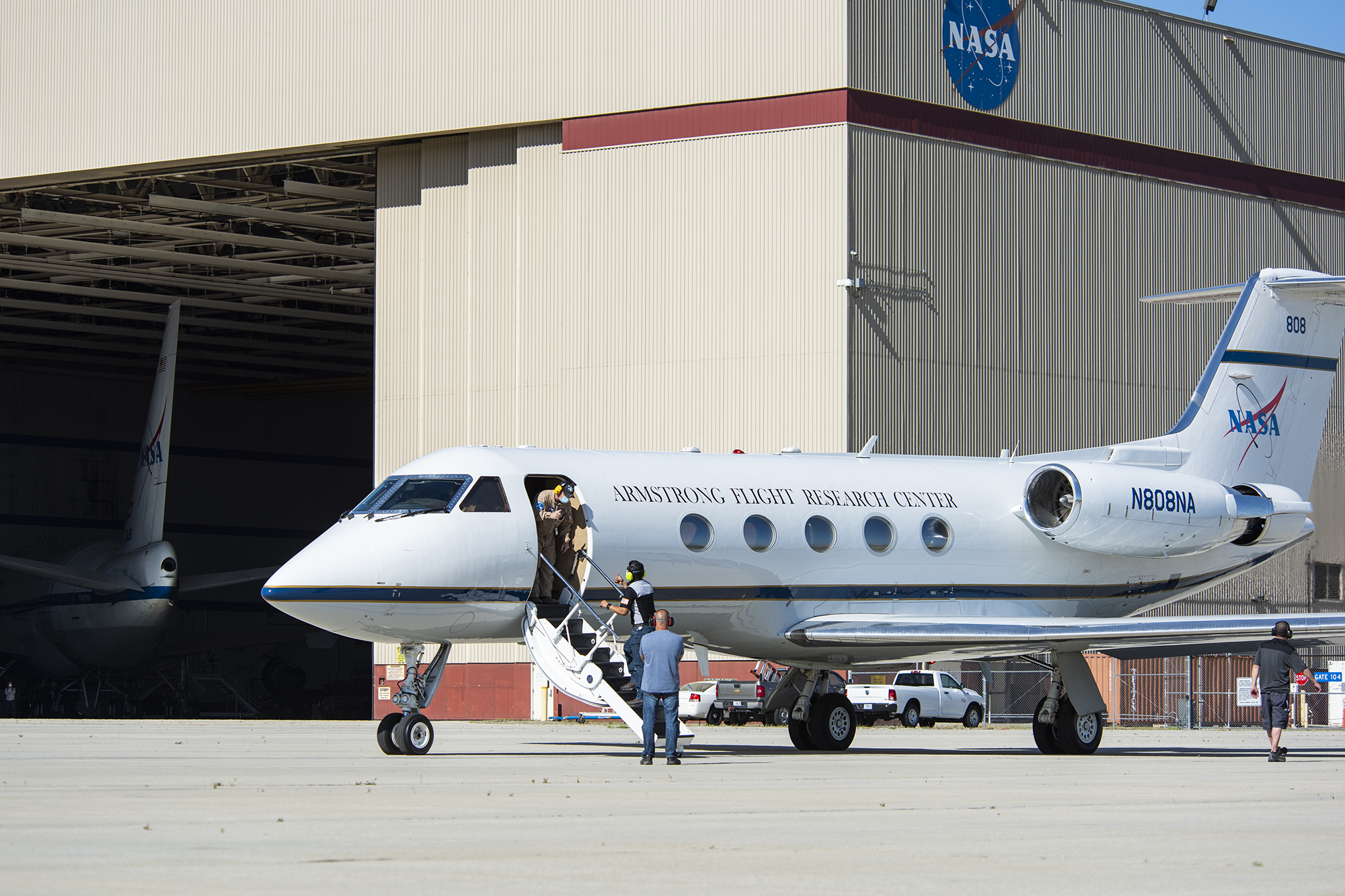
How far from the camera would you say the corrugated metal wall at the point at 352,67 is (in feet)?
113

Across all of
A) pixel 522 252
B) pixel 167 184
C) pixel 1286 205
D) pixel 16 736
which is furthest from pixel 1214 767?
pixel 167 184

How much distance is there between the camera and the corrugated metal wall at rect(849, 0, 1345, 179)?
112 feet

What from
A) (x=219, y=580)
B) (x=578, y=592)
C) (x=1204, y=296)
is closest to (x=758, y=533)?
(x=578, y=592)

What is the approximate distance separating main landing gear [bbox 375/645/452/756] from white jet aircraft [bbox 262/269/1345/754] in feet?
0.08

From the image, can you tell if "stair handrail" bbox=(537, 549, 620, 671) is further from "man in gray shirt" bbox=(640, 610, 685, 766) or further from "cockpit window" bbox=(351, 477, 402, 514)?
"cockpit window" bbox=(351, 477, 402, 514)

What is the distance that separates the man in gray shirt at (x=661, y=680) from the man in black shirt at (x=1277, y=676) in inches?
282

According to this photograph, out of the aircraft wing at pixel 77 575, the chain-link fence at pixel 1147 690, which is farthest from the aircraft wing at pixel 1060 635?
the aircraft wing at pixel 77 575

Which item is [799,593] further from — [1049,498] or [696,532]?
[1049,498]

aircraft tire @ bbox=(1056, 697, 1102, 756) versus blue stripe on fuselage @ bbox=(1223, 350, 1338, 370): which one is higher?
blue stripe on fuselage @ bbox=(1223, 350, 1338, 370)

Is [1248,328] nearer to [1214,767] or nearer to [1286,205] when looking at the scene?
[1214,767]

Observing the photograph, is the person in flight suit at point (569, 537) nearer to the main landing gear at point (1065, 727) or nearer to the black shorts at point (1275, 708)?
the main landing gear at point (1065, 727)

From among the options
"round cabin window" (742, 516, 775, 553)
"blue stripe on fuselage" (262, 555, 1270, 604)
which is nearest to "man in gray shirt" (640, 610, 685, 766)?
"blue stripe on fuselage" (262, 555, 1270, 604)

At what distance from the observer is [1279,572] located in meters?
40.2

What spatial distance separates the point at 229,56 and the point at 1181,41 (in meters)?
20.8
